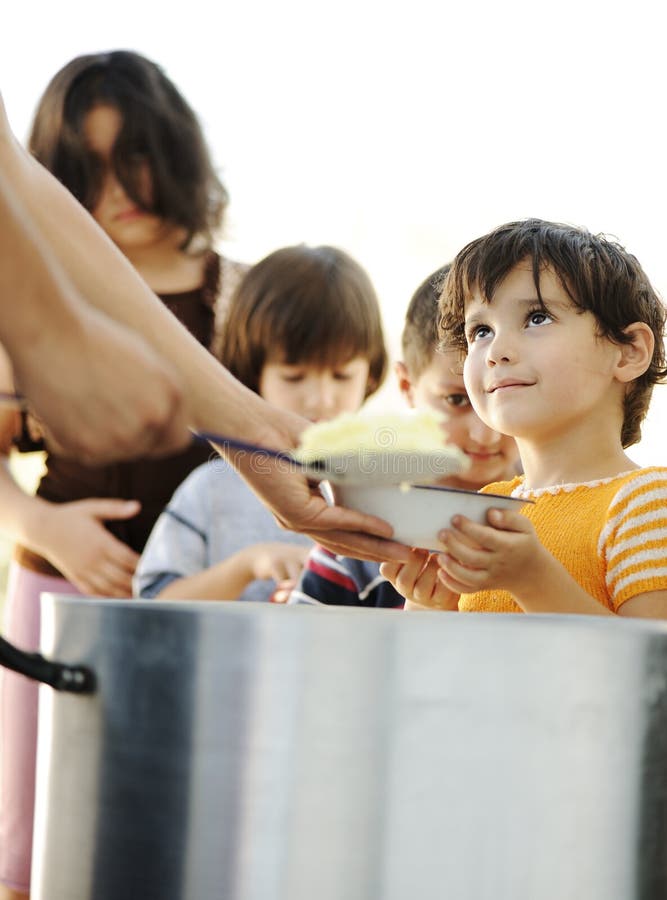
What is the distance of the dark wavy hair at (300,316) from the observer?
68.2 inches

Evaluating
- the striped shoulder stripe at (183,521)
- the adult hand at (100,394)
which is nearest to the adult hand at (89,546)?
the striped shoulder stripe at (183,521)

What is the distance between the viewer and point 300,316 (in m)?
1.73

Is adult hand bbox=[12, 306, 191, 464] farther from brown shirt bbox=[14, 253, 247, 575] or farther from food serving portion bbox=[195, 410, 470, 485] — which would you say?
brown shirt bbox=[14, 253, 247, 575]

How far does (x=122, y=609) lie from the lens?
0.72 m

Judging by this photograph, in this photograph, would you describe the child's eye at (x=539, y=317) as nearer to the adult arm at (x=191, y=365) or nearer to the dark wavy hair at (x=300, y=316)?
the adult arm at (x=191, y=365)

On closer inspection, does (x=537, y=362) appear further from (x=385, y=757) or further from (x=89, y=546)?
(x=89, y=546)

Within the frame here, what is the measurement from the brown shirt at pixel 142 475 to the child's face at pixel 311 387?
0.54 ft

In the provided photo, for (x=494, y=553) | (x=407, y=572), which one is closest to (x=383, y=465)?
(x=494, y=553)

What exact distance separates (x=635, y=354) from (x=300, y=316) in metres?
0.65

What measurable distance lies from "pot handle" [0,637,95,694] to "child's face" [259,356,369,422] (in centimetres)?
97

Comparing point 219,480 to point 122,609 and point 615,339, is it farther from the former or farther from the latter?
point 122,609

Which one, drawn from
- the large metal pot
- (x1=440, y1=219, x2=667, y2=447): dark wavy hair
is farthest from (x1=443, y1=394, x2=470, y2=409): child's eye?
the large metal pot

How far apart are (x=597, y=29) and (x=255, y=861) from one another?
5.14 metres

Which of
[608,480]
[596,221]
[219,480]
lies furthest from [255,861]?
[596,221]
